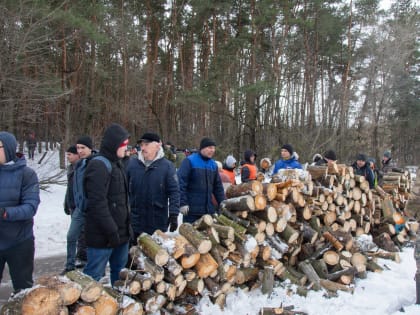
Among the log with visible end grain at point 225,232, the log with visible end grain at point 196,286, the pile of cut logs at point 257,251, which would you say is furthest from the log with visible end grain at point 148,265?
the log with visible end grain at point 225,232

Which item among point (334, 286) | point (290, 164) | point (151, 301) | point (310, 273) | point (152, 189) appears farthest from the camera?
point (290, 164)

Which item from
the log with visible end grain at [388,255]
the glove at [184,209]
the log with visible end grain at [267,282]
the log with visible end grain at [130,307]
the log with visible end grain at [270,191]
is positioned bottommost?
the log with visible end grain at [388,255]

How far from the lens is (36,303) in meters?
2.39

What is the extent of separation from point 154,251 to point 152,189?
0.94 m

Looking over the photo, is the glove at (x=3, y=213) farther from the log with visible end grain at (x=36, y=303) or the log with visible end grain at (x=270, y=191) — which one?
the log with visible end grain at (x=270, y=191)

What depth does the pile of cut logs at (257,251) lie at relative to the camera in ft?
9.13

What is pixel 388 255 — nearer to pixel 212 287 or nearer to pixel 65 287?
pixel 212 287

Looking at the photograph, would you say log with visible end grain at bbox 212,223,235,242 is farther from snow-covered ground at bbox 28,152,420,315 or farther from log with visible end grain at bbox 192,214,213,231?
snow-covered ground at bbox 28,152,420,315

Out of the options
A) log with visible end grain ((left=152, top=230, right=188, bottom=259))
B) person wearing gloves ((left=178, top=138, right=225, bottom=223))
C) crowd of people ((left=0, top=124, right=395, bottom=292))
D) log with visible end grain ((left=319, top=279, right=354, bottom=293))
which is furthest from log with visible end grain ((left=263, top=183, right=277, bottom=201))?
log with visible end grain ((left=152, top=230, right=188, bottom=259))

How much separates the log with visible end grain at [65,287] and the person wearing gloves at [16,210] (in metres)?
0.52

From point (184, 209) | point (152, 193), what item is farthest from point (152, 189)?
point (184, 209)

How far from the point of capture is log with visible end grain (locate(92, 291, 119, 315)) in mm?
2691

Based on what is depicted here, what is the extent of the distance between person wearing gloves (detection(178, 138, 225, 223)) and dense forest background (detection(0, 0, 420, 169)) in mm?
9600

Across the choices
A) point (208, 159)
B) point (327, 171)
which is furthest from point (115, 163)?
point (327, 171)
